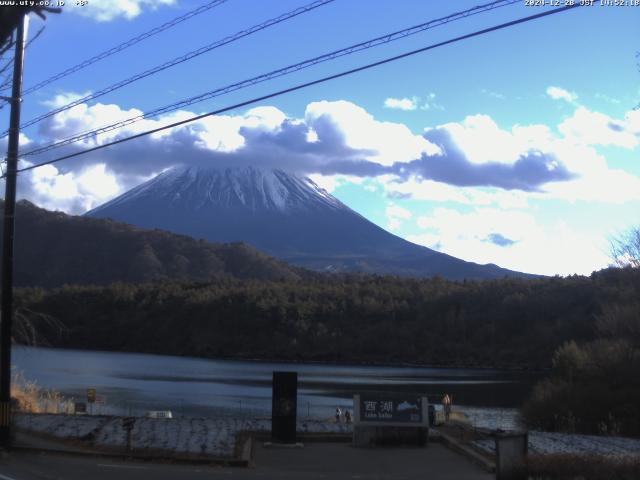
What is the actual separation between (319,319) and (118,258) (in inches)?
2768

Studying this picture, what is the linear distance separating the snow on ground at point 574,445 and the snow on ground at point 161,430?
4673 mm

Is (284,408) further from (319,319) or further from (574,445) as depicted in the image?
(319,319)

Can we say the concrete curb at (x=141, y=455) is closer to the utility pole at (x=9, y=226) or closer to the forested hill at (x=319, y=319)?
the utility pole at (x=9, y=226)

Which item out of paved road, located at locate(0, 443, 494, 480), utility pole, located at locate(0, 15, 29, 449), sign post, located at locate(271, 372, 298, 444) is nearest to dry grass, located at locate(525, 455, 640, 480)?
paved road, located at locate(0, 443, 494, 480)

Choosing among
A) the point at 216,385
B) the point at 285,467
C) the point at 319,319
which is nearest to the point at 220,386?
the point at 216,385

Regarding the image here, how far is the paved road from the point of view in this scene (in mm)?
14758

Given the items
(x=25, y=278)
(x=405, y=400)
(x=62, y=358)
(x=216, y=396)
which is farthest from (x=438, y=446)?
(x=25, y=278)

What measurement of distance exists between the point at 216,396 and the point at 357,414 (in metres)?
36.5

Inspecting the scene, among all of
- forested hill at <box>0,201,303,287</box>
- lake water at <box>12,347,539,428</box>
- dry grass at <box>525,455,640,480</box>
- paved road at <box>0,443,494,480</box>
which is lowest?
lake water at <box>12,347,539,428</box>

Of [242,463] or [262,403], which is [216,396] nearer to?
[262,403]

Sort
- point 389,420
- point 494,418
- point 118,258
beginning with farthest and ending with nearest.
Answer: point 118,258 → point 494,418 → point 389,420

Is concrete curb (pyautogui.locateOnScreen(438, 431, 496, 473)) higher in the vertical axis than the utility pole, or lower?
lower

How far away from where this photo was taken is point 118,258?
182625 millimetres

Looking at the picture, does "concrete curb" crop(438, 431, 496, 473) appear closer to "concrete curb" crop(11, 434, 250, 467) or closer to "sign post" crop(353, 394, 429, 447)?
"sign post" crop(353, 394, 429, 447)
